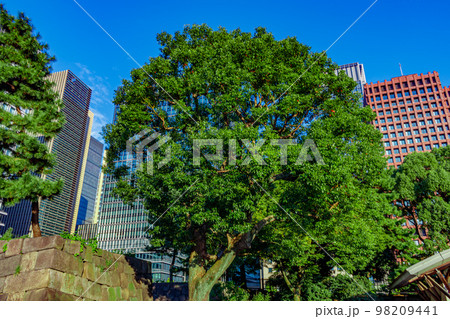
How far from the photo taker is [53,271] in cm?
962

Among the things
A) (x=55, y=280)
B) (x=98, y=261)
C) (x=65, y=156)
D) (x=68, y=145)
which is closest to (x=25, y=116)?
(x=55, y=280)

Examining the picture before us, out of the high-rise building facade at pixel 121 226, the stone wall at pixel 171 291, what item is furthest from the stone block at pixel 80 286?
the high-rise building facade at pixel 121 226

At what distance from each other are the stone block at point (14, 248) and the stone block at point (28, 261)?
381mm

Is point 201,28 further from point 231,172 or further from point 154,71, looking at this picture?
point 231,172

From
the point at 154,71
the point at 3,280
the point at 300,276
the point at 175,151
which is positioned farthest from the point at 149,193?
the point at 300,276

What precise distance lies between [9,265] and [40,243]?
122 cm

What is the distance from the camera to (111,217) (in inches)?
4660

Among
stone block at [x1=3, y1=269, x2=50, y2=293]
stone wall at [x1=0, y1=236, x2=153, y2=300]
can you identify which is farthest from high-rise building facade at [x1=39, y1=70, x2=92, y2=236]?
stone block at [x1=3, y1=269, x2=50, y2=293]

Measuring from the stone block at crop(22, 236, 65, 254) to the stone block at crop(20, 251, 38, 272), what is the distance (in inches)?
6.5

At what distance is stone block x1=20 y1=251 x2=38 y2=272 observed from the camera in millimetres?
9695

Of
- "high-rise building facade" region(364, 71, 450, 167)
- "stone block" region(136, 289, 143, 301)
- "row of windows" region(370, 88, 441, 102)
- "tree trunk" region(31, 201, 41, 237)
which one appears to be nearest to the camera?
"tree trunk" region(31, 201, 41, 237)

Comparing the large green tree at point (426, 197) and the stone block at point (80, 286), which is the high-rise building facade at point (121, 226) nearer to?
the large green tree at point (426, 197)

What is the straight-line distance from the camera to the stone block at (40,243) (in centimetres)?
999

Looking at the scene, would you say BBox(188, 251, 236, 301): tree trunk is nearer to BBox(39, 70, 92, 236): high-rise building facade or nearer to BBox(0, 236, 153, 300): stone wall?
BBox(0, 236, 153, 300): stone wall
